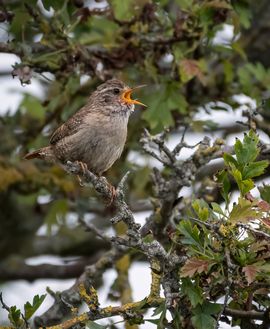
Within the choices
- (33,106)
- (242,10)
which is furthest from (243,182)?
(33,106)

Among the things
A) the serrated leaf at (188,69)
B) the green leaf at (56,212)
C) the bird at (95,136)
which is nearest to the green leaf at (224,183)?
the bird at (95,136)

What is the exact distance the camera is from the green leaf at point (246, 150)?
4.50 metres

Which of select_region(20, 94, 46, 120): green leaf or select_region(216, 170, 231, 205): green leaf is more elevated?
select_region(216, 170, 231, 205): green leaf

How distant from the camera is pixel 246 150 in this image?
4.51 metres

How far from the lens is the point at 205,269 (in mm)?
4242

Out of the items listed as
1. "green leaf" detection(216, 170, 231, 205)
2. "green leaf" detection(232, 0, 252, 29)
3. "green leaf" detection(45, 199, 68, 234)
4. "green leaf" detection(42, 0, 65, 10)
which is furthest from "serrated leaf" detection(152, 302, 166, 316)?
"green leaf" detection(45, 199, 68, 234)

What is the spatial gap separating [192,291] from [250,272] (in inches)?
11.9

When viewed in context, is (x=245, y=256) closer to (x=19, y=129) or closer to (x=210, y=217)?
(x=210, y=217)

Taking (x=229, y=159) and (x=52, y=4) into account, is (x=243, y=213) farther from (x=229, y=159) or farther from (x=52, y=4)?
(x=52, y=4)

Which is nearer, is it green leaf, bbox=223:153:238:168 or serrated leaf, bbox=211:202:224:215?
serrated leaf, bbox=211:202:224:215

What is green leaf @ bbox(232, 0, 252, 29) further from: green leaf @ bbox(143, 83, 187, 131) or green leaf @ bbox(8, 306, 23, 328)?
green leaf @ bbox(8, 306, 23, 328)

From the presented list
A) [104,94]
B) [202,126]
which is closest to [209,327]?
[104,94]

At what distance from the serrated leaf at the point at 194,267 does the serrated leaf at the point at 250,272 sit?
0.17 meters

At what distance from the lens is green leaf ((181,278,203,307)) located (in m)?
4.29
